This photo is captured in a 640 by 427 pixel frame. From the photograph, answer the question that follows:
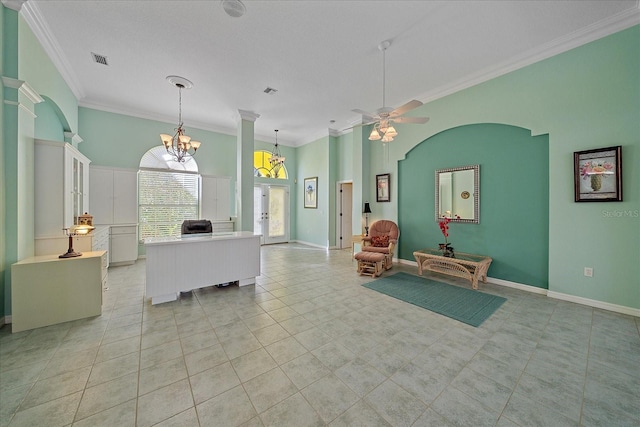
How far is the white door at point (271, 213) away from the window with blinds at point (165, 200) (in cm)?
189

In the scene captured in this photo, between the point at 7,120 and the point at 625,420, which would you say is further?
the point at 7,120

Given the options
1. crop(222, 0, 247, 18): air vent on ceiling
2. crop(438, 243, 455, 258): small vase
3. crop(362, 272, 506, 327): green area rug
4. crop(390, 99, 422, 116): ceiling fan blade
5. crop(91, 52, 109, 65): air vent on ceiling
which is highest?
crop(91, 52, 109, 65): air vent on ceiling

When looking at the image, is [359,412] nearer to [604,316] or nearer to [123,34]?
[604,316]

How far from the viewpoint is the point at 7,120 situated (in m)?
2.58

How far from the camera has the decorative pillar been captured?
5547 mm

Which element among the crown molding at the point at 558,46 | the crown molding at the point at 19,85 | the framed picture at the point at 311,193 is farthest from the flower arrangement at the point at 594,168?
the crown molding at the point at 19,85

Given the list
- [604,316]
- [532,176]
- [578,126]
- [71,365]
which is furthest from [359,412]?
[578,126]

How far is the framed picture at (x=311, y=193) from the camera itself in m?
7.73

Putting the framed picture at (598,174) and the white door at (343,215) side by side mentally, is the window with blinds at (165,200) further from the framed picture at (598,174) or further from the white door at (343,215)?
the framed picture at (598,174)

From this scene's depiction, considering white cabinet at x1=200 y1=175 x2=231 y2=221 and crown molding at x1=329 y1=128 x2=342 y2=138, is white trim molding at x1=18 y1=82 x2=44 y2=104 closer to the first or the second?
white cabinet at x1=200 y1=175 x2=231 y2=221

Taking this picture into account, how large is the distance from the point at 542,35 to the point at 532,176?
1841mm

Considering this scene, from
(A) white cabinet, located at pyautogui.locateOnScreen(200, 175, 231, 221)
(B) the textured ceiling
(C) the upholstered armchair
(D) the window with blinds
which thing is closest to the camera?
(B) the textured ceiling

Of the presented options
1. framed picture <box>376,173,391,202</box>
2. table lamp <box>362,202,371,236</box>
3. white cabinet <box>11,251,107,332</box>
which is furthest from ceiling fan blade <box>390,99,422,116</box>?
white cabinet <box>11,251,107,332</box>

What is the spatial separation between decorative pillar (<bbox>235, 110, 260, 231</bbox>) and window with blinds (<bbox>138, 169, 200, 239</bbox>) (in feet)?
4.73
